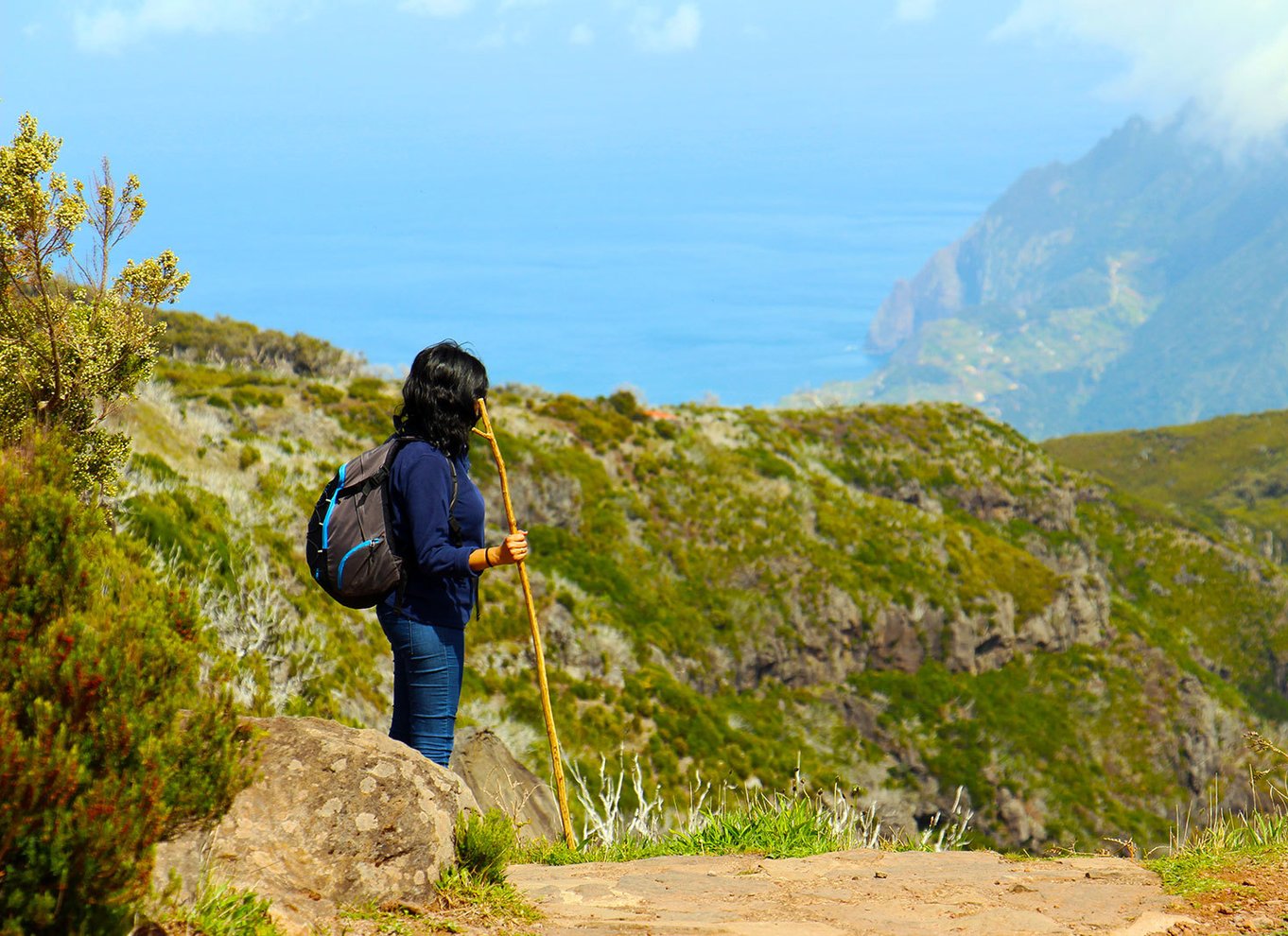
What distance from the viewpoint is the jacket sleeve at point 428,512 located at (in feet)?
15.2

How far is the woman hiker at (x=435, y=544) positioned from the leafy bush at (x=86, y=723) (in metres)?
1.21

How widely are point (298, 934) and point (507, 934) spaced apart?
2.55ft

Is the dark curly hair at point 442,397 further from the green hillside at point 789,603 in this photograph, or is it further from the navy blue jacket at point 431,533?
the green hillside at point 789,603

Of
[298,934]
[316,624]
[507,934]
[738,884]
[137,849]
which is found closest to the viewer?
[137,849]

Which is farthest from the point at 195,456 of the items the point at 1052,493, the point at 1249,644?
the point at 1249,644

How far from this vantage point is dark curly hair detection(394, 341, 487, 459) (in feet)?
16.0

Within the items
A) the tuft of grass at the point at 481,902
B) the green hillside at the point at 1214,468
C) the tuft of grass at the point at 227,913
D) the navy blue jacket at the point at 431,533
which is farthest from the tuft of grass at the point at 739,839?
the green hillside at the point at 1214,468

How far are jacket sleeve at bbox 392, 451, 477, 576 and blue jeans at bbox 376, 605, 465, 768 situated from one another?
338 mm

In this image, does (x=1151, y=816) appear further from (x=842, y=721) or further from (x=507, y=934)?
(x=507, y=934)

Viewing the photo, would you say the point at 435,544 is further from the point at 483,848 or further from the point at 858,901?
the point at 858,901

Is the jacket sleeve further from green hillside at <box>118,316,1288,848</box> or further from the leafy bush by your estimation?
green hillside at <box>118,316,1288,848</box>

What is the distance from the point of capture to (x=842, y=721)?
1574 inches

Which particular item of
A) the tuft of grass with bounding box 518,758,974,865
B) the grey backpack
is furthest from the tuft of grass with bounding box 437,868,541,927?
the tuft of grass with bounding box 518,758,974,865

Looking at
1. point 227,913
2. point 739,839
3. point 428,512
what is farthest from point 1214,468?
point 227,913
